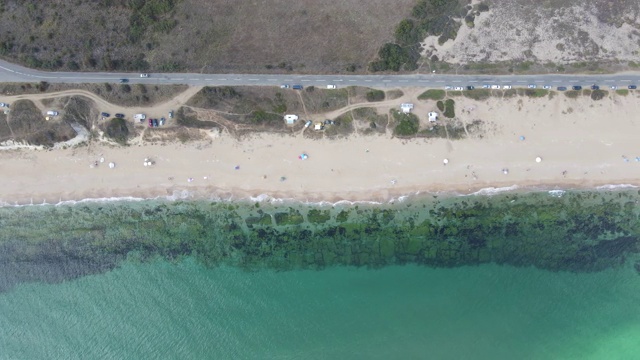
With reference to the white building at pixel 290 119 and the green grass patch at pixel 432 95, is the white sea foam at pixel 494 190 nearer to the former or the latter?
the green grass patch at pixel 432 95

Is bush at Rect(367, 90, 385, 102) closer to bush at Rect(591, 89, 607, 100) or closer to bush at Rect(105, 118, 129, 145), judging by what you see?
bush at Rect(591, 89, 607, 100)

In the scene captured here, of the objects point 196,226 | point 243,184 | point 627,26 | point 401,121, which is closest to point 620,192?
point 627,26

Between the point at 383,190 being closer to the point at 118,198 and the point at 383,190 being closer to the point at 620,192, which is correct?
the point at 620,192

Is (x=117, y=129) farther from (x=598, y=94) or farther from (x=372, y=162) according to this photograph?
(x=598, y=94)

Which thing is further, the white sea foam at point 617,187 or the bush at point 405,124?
the bush at point 405,124

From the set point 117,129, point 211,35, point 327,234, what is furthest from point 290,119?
point 117,129

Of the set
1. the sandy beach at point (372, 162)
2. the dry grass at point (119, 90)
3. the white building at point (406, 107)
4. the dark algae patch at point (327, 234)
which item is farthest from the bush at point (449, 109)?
the dry grass at point (119, 90)

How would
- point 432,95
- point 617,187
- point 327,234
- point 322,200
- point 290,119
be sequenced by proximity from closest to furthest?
point 617,187 → point 432,95 → point 290,119 → point 322,200 → point 327,234
